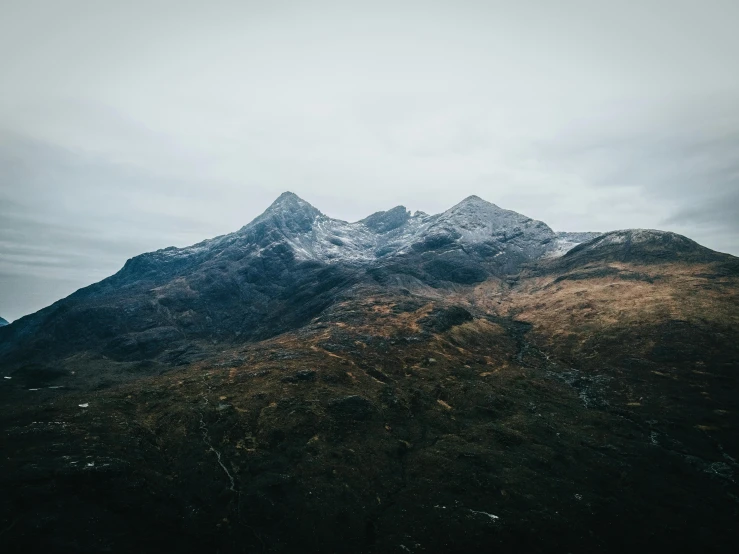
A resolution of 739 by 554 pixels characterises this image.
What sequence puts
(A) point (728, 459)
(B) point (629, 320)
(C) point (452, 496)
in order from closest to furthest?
(C) point (452, 496)
(A) point (728, 459)
(B) point (629, 320)

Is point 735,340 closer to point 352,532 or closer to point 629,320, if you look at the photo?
point 629,320

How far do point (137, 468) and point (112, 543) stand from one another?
15.2 meters

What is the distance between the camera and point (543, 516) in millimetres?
49750

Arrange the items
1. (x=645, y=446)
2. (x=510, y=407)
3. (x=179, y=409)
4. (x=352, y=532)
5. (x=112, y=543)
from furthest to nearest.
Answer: (x=510, y=407) → (x=179, y=409) → (x=645, y=446) → (x=352, y=532) → (x=112, y=543)

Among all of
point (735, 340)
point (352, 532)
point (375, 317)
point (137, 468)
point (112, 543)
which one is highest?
point (375, 317)

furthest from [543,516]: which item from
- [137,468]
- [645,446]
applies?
[137,468]

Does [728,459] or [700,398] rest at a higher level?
[700,398]

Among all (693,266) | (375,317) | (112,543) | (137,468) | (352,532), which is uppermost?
(693,266)

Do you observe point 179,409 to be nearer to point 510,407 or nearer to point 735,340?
point 510,407

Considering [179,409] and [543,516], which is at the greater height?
[179,409]

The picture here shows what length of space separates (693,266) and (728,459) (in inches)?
6213

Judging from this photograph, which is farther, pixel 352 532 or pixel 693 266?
pixel 693 266

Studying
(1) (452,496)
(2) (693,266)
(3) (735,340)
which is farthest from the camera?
(2) (693,266)

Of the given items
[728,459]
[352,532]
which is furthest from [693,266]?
[352,532]
